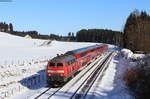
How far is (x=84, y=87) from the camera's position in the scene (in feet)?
78.8

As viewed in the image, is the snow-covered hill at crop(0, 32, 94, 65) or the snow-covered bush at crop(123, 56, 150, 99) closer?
the snow-covered bush at crop(123, 56, 150, 99)

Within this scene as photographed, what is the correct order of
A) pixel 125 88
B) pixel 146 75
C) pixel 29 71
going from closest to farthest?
1. pixel 146 75
2. pixel 125 88
3. pixel 29 71

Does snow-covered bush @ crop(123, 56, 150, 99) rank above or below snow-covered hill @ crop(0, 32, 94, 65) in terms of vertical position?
above

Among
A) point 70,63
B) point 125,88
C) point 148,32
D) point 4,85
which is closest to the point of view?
point 125,88

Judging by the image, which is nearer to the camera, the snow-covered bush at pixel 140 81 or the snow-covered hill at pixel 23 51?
the snow-covered bush at pixel 140 81

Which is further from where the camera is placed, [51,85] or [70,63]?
[70,63]

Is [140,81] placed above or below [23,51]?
above

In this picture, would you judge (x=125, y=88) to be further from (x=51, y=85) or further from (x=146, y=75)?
(x=51, y=85)

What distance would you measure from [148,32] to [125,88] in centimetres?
3821

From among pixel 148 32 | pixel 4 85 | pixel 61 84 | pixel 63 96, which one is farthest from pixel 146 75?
pixel 148 32

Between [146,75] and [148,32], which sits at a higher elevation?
[148,32]

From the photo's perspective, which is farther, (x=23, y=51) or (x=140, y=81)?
(x=23, y=51)

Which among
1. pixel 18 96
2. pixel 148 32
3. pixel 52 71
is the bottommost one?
pixel 18 96

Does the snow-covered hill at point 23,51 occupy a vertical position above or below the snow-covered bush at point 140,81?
below
